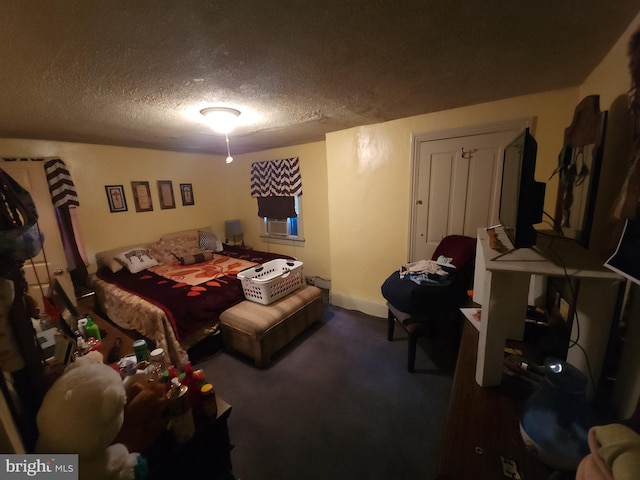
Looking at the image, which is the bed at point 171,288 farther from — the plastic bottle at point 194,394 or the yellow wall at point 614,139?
the yellow wall at point 614,139

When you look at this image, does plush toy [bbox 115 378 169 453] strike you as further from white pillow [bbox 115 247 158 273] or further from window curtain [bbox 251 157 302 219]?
window curtain [bbox 251 157 302 219]

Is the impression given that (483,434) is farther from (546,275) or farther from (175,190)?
(175,190)

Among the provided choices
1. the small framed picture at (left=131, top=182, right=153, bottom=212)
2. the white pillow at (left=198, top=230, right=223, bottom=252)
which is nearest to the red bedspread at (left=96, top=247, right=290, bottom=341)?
the white pillow at (left=198, top=230, right=223, bottom=252)

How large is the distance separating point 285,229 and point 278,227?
15 centimetres

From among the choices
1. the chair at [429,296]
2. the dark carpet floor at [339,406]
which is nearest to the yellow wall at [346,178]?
the chair at [429,296]

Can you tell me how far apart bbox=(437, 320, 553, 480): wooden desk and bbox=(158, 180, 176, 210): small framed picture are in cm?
416

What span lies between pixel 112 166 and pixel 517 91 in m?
4.40

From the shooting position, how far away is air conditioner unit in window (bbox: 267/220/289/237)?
4.14 metres

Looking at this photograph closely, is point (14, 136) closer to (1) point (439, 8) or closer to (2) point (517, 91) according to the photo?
(1) point (439, 8)

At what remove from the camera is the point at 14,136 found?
8.30 ft

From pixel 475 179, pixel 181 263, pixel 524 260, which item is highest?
pixel 475 179

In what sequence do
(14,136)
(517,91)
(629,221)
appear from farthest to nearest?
(14,136)
(517,91)
(629,221)

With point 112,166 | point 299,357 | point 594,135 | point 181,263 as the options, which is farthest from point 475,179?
point 112,166

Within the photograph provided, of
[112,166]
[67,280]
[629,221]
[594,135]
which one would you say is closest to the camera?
[629,221]
